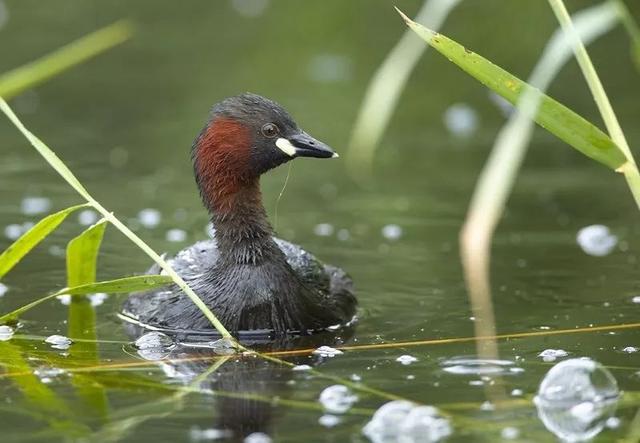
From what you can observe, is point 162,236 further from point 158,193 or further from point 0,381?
point 0,381

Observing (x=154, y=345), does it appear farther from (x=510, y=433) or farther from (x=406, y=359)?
(x=510, y=433)

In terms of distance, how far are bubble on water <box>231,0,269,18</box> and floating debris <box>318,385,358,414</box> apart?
1195 cm

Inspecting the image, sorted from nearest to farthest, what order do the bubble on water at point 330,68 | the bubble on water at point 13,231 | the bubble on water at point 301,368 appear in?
the bubble on water at point 301,368 < the bubble on water at point 13,231 < the bubble on water at point 330,68

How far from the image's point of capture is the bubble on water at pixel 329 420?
178 inches

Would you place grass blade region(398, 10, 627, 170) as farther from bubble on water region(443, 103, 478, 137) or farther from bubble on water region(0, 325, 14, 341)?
bubble on water region(443, 103, 478, 137)

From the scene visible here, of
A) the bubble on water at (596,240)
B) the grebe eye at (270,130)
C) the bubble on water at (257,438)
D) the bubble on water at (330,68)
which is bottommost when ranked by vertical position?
the bubble on water at (257,438)

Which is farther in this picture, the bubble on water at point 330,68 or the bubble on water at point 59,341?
the bubble on water at point 330,68

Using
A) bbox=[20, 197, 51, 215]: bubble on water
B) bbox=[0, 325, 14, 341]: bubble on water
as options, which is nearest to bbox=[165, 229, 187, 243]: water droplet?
bbox=[20, 197, 51, 215]: bubble on water

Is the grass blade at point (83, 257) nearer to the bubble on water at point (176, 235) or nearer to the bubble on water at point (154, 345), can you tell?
the bubble on water at point (154, 345)

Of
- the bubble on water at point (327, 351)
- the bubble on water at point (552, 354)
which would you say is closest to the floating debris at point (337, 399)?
the bubble on water at point (327, 351)

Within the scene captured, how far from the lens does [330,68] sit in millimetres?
13930

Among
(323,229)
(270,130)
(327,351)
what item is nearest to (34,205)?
(323,229)

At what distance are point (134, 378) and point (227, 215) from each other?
158cm

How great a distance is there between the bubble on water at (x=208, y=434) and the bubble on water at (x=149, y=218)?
4.20 meters
